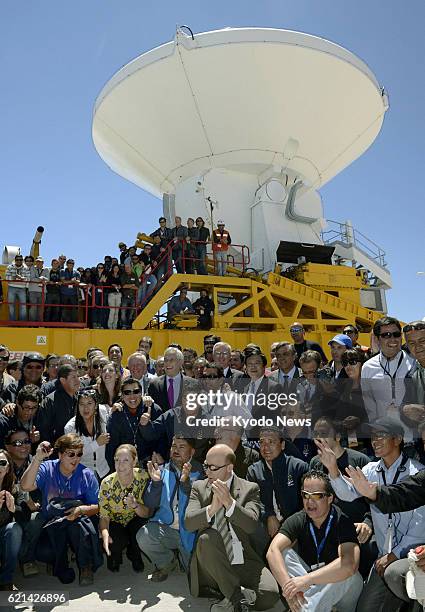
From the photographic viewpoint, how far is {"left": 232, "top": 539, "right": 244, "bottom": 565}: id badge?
321 cm

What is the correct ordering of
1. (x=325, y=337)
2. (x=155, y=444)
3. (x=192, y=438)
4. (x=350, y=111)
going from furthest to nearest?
(x=350, y=111) < (x=325, y=337) < (x=155, y=444) < (x=192, y=438)

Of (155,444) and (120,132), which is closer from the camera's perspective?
(155,444)

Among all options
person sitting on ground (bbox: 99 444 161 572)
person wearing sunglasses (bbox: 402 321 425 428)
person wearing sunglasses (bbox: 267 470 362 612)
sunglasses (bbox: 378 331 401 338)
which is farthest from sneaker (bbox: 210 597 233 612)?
sunglasses (bbox: 378 331 401 338)

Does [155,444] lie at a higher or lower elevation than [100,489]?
higher

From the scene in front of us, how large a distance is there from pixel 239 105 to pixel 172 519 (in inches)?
461

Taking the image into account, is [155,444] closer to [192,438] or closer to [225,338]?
[192,438]

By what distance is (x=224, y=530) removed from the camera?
3260 millimetres

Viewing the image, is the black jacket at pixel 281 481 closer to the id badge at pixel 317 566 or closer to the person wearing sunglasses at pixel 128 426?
the id badge at pixel 317 566

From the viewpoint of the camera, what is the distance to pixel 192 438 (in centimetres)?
414

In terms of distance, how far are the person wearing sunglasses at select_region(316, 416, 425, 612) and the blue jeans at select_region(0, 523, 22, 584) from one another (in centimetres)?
231

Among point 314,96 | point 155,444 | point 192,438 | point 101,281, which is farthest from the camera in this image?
point 314,96

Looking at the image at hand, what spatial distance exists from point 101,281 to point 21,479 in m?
6.39

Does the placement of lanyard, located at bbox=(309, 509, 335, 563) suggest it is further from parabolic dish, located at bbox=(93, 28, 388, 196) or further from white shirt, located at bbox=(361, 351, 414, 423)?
parabolic dish, located at bbox=(93, 28, 388, 196)

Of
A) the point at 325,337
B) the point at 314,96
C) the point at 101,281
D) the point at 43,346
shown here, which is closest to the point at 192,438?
the point at 43,346
